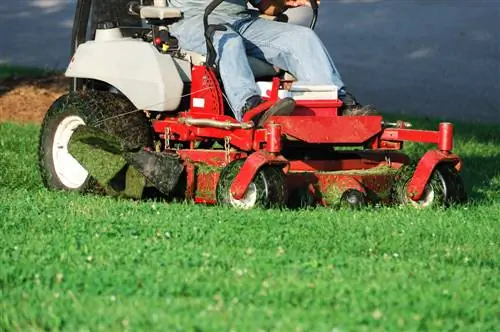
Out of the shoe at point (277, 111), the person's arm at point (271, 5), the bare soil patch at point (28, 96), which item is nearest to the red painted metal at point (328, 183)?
the shoe at point (277, 111)

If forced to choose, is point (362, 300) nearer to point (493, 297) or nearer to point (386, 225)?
point (493, 297)

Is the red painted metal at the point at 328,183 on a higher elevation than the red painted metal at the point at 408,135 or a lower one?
lower

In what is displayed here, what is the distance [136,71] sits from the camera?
8.72m

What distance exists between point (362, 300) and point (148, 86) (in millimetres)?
3626

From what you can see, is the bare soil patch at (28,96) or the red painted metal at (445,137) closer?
the red painted metal at (445,137)

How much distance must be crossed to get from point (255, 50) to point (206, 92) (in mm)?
537

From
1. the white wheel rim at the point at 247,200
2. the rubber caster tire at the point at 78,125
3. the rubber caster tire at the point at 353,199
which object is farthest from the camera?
the rubber caster tire at the point at 78,125

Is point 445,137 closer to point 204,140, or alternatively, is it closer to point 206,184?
point 206,184

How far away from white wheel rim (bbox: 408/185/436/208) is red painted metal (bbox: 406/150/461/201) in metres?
0.06

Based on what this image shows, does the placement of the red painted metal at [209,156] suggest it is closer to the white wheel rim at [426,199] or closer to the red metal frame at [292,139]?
the red metal frame at [292,139]

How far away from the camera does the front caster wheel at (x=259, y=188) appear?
7.65 m

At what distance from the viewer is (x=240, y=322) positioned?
4.87 metres

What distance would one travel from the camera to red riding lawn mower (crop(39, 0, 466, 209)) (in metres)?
7.99

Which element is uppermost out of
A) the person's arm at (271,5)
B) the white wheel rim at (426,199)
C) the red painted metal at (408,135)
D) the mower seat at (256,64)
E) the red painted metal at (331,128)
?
the person's arm at (271,5)
